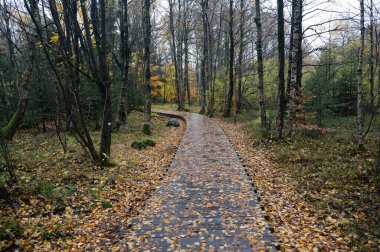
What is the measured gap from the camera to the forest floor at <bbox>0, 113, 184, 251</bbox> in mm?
5102

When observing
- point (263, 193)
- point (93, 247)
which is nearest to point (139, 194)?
point (93, 247)

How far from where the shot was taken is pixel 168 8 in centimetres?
3344

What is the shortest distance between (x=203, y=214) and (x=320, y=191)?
3193 mm

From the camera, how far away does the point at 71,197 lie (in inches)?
268

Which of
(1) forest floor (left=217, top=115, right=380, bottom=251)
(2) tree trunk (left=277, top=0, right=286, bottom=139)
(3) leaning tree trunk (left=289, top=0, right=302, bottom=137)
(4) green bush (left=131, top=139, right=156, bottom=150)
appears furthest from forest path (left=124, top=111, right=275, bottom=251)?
(3) leaning tree trunk (left=289, top=0, right=302, bottom=137)

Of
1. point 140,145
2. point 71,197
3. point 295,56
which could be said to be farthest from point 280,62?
point 71,197

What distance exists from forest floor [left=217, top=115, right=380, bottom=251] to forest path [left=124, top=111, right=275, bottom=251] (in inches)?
18.7

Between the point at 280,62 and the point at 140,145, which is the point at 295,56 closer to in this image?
the point at 280,62

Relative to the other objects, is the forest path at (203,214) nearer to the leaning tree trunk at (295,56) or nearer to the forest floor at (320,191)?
the forest floor at (320,191)

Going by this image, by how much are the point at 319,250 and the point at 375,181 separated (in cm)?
324

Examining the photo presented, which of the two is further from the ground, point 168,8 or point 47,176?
point 168,8

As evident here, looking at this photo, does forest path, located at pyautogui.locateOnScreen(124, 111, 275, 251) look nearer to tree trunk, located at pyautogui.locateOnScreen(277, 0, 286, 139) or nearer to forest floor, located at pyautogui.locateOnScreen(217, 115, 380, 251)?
forest floor, located at pyautogui.locateOnScreen(217, 115, 380, 251)

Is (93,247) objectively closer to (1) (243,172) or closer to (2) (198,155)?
(1) (243,172)

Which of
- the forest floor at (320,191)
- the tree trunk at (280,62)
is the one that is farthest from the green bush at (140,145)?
the tree trunk at (280,62)
